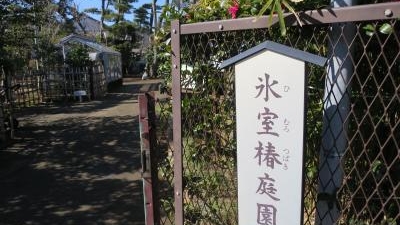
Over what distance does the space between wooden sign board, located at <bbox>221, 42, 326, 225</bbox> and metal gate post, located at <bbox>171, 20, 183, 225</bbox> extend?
1.92ft

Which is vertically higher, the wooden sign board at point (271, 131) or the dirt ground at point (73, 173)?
the wooden sign board at point (271, 131)

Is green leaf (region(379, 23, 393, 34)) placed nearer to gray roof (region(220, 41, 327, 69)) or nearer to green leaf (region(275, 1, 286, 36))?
gray roof (region(220, 41, 327, 69))

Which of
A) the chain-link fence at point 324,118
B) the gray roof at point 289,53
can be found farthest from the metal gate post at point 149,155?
the gray roof at point 289,53

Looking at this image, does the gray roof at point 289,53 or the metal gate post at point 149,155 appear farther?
the metal gate post at point 149,155

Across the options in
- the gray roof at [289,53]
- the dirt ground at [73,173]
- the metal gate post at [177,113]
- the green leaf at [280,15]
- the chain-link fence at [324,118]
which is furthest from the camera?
the dirt ground at [73,173]

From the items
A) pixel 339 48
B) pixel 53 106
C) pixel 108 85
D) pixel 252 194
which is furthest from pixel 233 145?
pixel 108 85

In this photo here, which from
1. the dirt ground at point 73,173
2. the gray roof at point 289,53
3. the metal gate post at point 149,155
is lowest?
the dirt ground at point 73,173

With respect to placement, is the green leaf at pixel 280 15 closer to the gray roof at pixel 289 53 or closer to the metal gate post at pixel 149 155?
the gray roof at pixel 289 53

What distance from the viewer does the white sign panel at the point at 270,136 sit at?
6.36ft

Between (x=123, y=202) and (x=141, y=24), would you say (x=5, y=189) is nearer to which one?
(x=123, y=202)

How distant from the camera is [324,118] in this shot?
84.1 inches

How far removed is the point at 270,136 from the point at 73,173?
601 cm

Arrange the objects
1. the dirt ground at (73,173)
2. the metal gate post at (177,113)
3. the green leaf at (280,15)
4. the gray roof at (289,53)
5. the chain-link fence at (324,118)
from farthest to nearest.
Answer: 1. the dirt ground at (73,173)
2. the metal gate post at (177,113)
3. the chain-link fence at (324,118)
4. the green leaf at (280,15)
5. the gray roof at (289,53)

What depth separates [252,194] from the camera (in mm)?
2154
